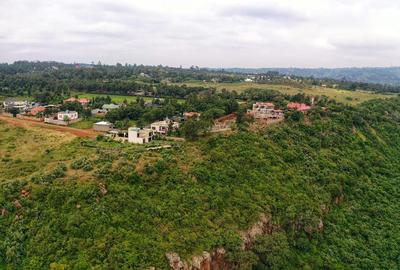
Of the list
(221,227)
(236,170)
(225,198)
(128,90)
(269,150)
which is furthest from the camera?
(128,90)

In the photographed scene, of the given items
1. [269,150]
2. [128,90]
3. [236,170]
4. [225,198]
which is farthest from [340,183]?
[128,90]

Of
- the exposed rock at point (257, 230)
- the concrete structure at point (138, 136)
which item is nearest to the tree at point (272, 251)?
the exposed rock at point (257, 230)

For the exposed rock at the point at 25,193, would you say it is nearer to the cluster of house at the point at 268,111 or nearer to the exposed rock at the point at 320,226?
the exposed rock at the point at 320,226

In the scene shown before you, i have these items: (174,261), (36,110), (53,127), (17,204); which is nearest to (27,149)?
(53,127)

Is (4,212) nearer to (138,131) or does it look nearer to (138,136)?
(138,136)

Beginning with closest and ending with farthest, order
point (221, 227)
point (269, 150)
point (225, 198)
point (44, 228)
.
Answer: point (44, 228)
point (221, 227)
point (225, 198)
point (269, 150)

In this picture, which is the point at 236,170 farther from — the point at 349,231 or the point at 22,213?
the point at 22,213
